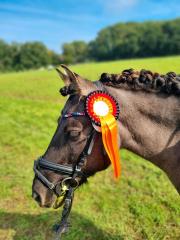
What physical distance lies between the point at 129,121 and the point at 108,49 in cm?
11549

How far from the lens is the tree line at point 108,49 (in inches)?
4018

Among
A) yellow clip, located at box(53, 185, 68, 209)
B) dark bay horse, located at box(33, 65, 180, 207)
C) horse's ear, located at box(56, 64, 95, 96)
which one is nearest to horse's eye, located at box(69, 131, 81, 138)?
dark bay horse, located at box(33, 65, 180, 207)

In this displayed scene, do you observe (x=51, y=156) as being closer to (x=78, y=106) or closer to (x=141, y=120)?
(x=78, y=106)

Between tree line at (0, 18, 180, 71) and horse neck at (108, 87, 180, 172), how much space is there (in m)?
95.8

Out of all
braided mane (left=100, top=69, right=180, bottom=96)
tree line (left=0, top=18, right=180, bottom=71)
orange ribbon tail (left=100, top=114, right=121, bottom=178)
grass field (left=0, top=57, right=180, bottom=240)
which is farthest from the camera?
tree line (left=0, top=18, right=180, bottom=71)

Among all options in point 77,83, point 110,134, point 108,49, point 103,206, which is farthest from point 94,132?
point 108,49

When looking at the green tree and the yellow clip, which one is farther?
the green tree

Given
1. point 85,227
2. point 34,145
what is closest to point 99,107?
point 85,227

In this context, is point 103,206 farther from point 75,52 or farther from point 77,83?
point 75,52

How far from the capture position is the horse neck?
3.22 metres

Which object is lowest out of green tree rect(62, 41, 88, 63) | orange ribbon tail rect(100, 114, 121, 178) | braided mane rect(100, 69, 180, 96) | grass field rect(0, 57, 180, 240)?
green tree rect(62, 41, 88, 63)

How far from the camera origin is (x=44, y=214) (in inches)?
209

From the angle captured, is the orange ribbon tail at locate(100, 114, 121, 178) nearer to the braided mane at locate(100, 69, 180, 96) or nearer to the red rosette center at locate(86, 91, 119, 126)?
the red rosette center at locate(86, 91, 119, 126)

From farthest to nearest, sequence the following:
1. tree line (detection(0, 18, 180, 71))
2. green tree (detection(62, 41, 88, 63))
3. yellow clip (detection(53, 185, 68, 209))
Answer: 1. green tree (detection(62, 41, 88, 63))
2. tree line (detection(0, 18, 180, 71))
3. yellow clip (detection(53, 185, 68, 209))
